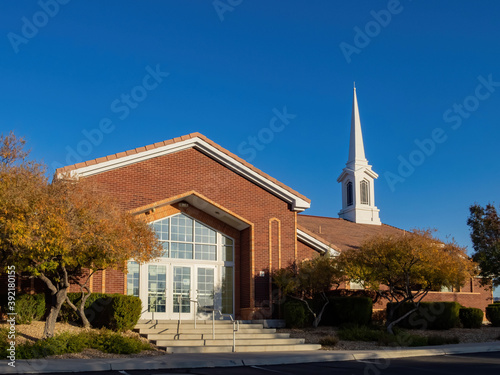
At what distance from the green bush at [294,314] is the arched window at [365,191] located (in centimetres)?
1963

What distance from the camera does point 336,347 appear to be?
18.7 m

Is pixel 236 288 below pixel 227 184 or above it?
below

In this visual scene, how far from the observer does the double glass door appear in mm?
22219

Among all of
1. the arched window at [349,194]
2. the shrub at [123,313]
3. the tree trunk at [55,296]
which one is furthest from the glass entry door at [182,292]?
the arched window at [349,194]

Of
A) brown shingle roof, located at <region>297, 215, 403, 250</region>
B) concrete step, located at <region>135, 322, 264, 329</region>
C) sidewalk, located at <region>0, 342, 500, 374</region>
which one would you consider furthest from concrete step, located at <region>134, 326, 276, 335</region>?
brown shingle roof, located at <region>297, 215, 403, 250</region>

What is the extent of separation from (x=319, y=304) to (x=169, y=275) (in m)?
6.48

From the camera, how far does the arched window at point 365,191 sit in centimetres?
4072

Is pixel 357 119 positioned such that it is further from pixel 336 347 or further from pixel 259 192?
pixel 336 347

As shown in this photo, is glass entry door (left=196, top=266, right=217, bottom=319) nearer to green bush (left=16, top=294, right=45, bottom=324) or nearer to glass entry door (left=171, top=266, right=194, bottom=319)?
glass entry door (left=171, top=266, right=194, bottom=319)

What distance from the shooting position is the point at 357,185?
1617 inches

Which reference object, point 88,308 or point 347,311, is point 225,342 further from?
point 347,311

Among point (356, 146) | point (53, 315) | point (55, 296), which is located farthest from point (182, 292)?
point (356, 146)

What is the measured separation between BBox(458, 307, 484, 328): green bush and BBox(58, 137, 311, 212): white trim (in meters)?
9.42

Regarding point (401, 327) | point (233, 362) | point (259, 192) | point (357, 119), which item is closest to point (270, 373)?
point (233, 362)
